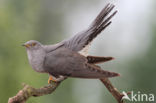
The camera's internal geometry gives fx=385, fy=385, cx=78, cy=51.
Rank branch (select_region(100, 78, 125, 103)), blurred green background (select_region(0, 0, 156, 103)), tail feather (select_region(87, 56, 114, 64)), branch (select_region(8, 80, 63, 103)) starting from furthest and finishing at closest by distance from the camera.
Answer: blurred green background (select_region(0, 0, 156, 103)), tail feather (select_region(87, 56, 114, 64)), branch (select_region(100, 78, 125, 103)), branch (select_region(8, 80, 63, 103))

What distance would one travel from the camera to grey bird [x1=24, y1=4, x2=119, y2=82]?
2.87m

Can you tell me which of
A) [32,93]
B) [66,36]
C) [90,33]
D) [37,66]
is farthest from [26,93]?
[66,36]

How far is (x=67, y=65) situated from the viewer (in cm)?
313

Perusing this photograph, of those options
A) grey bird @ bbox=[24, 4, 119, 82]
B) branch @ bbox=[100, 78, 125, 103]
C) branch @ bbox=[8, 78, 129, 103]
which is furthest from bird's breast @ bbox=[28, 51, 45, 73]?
branch @ bbox=[100, 78, 125, 103]

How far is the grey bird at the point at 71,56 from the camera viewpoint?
2871 millimetres

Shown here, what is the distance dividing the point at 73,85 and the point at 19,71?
2.98m

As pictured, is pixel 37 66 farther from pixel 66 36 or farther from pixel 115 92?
pixel 66 36

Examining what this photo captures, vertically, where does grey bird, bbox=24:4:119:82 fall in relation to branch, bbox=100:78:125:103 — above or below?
above

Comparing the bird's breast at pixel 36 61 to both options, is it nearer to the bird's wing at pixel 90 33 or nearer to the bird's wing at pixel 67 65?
the bird's wing at pixel 67 65

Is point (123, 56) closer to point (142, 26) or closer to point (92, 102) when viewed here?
point (142, 26)

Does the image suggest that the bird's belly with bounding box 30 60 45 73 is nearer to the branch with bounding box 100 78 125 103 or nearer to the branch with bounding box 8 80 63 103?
the branch with bounding box 8 80 63 103

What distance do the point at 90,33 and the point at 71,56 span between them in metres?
0.25

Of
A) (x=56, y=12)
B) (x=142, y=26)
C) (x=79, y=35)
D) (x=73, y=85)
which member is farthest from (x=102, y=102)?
(x=79, y=35)

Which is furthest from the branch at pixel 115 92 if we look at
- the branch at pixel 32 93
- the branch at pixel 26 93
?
the branch at pixel 26 93
